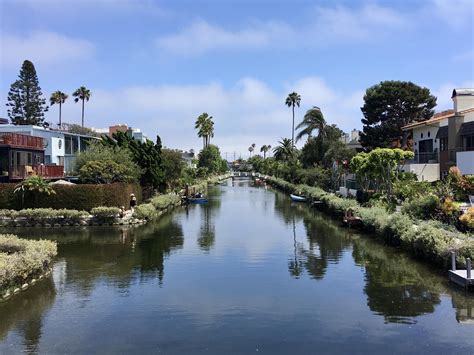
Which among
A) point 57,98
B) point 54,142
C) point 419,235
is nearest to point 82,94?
point 57,98

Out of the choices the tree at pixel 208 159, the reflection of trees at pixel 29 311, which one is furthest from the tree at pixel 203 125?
the reflection of trees at pixel 29 311

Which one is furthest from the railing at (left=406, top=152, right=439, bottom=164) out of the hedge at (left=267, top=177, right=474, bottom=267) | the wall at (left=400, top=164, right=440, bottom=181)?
the hedge at (left=267, top=177, right=474, bottom=267)

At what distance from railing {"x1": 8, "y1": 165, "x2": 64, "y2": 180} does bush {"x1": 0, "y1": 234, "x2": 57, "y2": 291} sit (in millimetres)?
24513

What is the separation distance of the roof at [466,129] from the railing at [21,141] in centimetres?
3934

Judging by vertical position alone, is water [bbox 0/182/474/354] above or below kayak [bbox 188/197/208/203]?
below

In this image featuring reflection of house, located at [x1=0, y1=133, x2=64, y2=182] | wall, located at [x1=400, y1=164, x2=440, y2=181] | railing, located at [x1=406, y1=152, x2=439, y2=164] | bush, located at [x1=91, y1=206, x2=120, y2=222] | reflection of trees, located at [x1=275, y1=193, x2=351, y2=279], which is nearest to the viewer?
reflection of trees, located at [x1=275, y1=193, x2=351, y2=279]

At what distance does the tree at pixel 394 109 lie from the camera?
223 ft

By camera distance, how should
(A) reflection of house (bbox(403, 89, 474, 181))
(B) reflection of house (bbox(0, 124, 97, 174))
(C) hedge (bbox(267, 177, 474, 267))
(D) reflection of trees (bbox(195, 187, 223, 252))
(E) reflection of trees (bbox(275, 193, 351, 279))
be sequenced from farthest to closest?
(B) reflection of house (bbox(0, 124, 97, 174)) → (A) reflection of house (bbox(403, 89, 474, 181)) → (D) reflection of trees (bbox(195, 187, 223, 252)) → (E) reflection of trees (bbox(275, 193, 351, 279)) → (C) hedge (bbox(267, 177, 474, 267))

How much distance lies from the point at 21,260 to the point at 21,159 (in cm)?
3227

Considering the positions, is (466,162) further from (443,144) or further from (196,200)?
(196,200)

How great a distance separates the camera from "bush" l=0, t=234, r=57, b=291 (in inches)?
645

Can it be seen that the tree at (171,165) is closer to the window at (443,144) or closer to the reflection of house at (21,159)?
the reflection of house at (21,159)

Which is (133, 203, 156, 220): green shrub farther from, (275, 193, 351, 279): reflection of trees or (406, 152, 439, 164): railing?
(406, 152, 439, 164): railing

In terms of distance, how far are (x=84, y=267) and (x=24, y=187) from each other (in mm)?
18824
